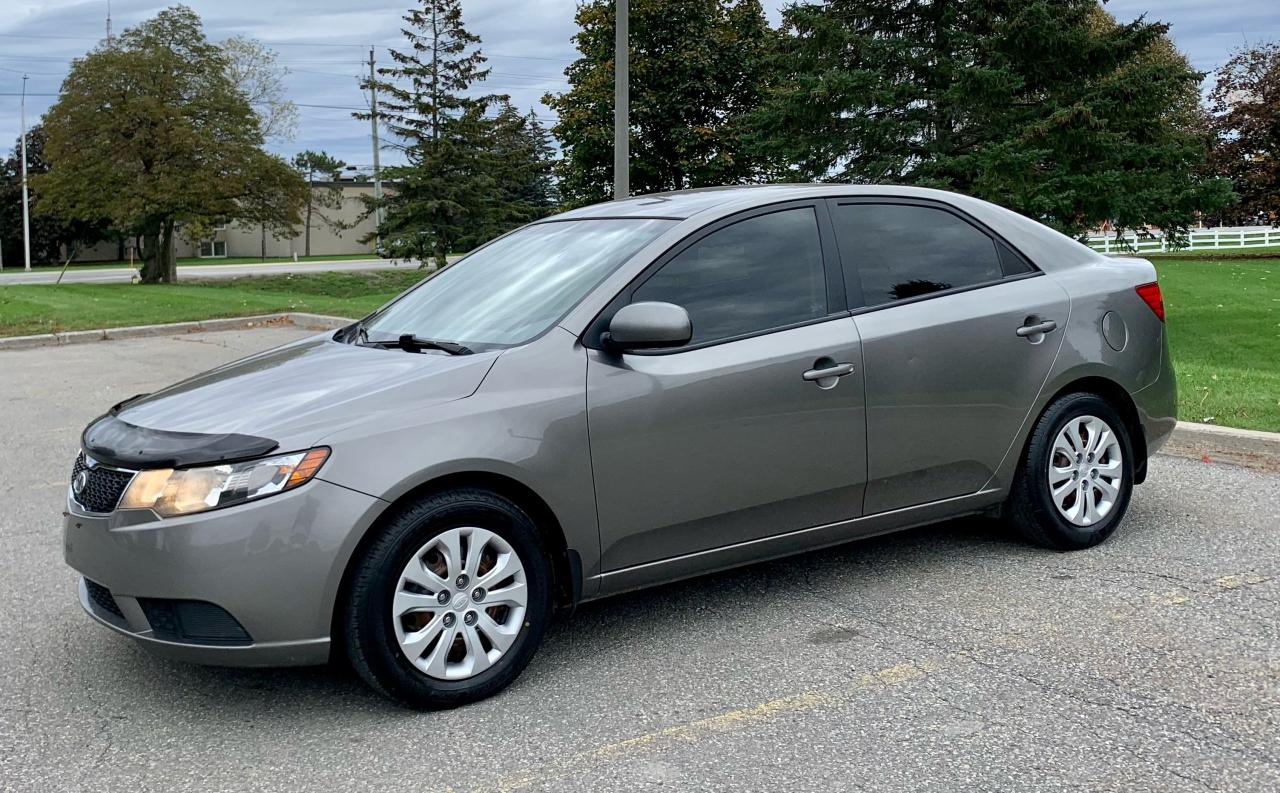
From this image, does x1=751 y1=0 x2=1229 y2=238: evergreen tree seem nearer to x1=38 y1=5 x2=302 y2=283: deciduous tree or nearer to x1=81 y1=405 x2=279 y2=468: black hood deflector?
x1=81 y1=405 x2=279 y2=468: black hood deflector

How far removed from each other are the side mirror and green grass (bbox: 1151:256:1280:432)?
17.5 feet

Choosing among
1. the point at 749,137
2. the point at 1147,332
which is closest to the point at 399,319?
the point at 1147,332

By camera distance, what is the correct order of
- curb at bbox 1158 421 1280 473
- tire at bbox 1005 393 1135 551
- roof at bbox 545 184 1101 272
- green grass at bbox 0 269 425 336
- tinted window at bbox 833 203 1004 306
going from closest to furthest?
roof at bbox 545 184 1101 272 < tinted window at bbox 833 203 1004 306 < tire at bbox 1005 393 1135 551 < curb at bbox 1158 421 1280 473 < green grass at bbox 0 269 425 336

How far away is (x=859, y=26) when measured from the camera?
61.2 ft

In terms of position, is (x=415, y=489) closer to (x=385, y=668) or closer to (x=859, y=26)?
(x=385, y=668)

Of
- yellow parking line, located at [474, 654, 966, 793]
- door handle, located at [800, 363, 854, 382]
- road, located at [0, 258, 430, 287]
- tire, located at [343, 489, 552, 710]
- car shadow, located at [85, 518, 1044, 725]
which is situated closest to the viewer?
yellow parking line, located at [474, 654, 966, 793]

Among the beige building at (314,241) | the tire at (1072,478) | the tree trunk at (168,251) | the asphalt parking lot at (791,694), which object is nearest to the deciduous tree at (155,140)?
the tree trunk at (168,251)

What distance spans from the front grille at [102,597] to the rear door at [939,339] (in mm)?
2744

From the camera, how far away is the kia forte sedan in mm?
3498

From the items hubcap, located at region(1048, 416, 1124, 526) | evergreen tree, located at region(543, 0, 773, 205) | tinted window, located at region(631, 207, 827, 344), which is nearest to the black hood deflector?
tinted window, located at region(631, 207, 827, 344)

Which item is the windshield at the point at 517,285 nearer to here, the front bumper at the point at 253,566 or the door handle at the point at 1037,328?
the front bumper at the point at 253,566

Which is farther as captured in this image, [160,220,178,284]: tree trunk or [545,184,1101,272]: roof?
[160,220,178,284]: tree trunk

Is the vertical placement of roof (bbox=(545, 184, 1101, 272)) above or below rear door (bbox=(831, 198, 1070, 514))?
above

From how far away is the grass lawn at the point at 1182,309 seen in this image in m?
9.21
